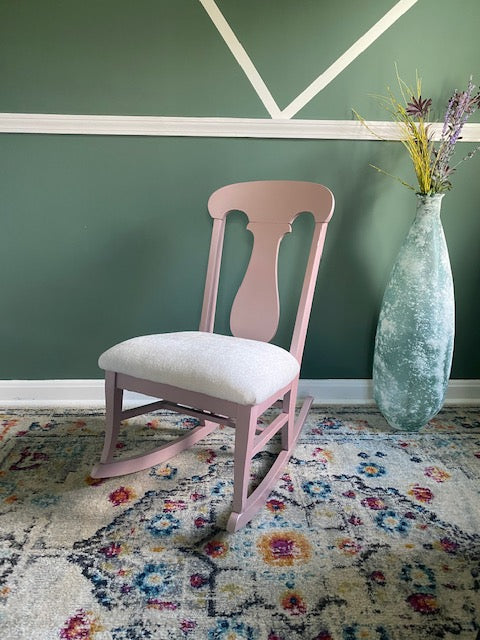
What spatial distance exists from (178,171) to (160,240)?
0.29m

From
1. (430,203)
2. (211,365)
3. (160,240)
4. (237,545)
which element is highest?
(430,203)

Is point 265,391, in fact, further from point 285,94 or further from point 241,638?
point 285,94

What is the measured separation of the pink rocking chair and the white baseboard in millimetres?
150

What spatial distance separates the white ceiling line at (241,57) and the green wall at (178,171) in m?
0.02

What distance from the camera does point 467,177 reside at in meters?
1.90

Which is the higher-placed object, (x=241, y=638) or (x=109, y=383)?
(x=109, y=383)

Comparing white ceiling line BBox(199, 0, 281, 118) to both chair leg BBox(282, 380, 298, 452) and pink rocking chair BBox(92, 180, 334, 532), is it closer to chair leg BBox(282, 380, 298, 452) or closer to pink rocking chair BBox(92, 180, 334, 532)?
pink rocking chair BBox(92, 180, 334, 532)

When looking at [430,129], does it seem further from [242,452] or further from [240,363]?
[242,452]

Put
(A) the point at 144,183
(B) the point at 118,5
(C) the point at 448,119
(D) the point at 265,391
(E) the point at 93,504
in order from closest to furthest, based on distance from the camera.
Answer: (D) the point at 265,391
(E) the point at 93,504
(C) the point at 448,119
(B) the point at 118,5
(A) the point at 144,183

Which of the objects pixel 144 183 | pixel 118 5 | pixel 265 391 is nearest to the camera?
pixel 265 391

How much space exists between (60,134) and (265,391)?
1338 mm

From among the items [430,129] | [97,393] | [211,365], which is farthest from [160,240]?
[430,129]

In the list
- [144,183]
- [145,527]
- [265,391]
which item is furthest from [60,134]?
[145,527]

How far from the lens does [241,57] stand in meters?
1.77
